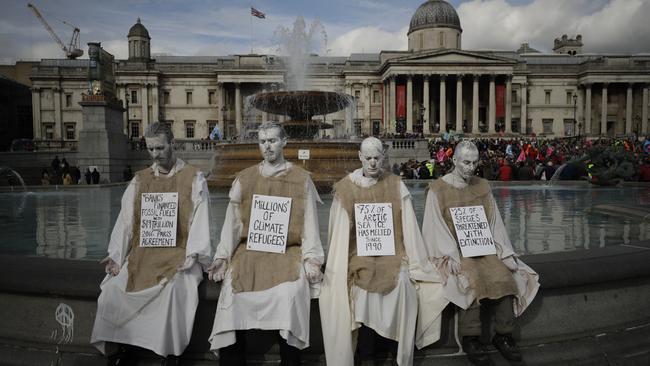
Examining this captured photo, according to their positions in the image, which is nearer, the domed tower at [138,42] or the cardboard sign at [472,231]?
the cardboard sign at [472,231]

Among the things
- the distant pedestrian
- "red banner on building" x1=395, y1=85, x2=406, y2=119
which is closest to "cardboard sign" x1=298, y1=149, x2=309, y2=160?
the distant pedestrian

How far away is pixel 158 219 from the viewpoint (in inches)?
151

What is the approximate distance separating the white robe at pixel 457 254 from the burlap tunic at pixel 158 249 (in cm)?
183

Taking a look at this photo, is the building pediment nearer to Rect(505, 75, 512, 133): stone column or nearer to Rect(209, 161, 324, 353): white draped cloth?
Rect(505, 75, 512, 133): stone column

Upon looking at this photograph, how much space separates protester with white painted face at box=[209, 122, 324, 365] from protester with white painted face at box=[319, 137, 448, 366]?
6.7 inches

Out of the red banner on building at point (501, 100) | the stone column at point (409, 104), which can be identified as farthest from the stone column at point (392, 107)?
the red banner on building at point (501, 100)

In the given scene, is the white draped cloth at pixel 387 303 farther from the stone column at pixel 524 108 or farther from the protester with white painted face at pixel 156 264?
the stone column at pixel 524 108

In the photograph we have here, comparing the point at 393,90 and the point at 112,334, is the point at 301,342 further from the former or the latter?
the point at 393,90

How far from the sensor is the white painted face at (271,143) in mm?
3713

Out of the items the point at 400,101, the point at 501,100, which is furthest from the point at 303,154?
the point at 501,100

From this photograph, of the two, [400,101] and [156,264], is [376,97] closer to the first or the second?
[400,101]

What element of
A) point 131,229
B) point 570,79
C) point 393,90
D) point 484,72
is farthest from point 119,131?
point 570,79

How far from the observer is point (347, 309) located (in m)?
3.47

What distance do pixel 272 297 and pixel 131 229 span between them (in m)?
1.24
